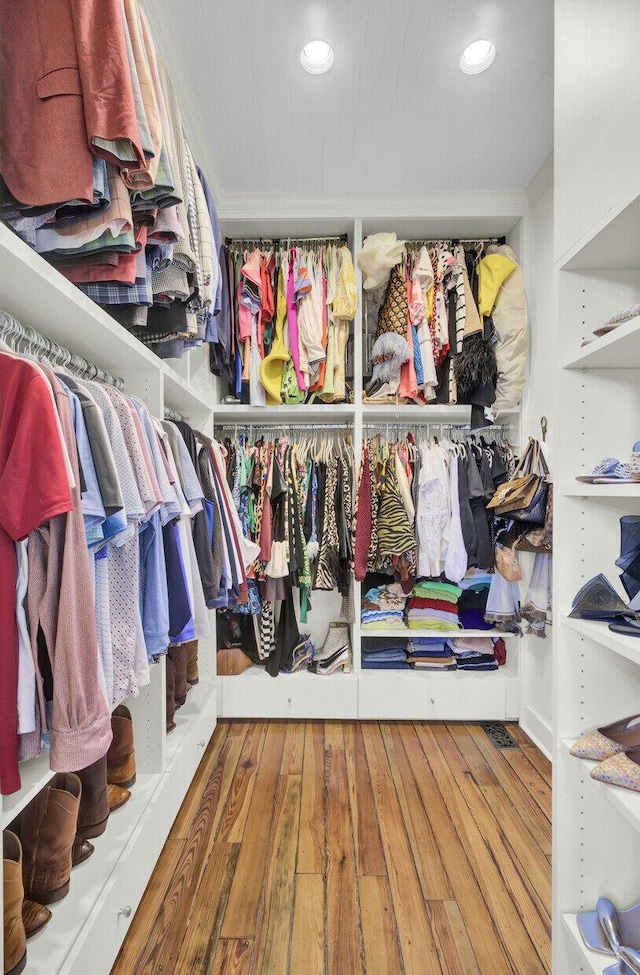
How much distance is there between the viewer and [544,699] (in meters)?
2.40

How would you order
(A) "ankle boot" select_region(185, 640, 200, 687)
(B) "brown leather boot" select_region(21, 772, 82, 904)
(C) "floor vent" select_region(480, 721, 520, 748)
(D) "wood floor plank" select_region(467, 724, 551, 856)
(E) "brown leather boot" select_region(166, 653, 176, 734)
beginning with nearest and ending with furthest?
(B) "brown leather boot" select_region(21, 772, 82, 904), (D) "wood floor plank" select_region(467, 724, 551, 856), (E) "brown leather boot" select_region(166, 653, 176, 734), (A) "ankle boot" select_region(185, 640, 200, 687), (C) "floor vent" select_region(480, 721, 520, 748)

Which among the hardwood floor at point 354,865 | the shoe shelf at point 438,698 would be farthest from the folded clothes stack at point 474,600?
the hardwood floor at point 354,865

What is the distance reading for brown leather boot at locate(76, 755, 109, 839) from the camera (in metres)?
1.41

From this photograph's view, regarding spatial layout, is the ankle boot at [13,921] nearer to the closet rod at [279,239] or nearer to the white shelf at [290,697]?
the white shelf at [290,697]

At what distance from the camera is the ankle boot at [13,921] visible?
97 centimetres

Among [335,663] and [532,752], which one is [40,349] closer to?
[335,663]

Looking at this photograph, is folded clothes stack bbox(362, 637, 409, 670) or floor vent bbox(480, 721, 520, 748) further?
folded clothes stack bbox(362, 637, 409, 670)

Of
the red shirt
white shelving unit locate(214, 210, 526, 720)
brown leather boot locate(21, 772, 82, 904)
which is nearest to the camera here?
the red shirt

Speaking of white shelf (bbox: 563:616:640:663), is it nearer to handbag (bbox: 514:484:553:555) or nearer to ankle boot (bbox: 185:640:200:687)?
handbag (bbox: 514:484:553:555)

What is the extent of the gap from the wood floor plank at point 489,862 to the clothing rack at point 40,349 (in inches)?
75.1

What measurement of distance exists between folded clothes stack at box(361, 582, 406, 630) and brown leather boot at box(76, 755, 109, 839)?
150 cm

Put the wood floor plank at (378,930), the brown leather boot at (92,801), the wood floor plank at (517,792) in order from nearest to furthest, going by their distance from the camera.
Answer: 1. the wood floor plank at (378,930)
2. the brown leather boot at (92,801)
3. the wood floor plank at (517,792)

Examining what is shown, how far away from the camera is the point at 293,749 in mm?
2363

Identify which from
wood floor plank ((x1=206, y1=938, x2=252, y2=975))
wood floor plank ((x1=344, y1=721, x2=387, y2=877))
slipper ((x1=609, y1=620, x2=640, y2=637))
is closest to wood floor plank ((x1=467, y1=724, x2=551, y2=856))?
wood floor plank ((x1=344, y1=721, x2=387, y2=877))
